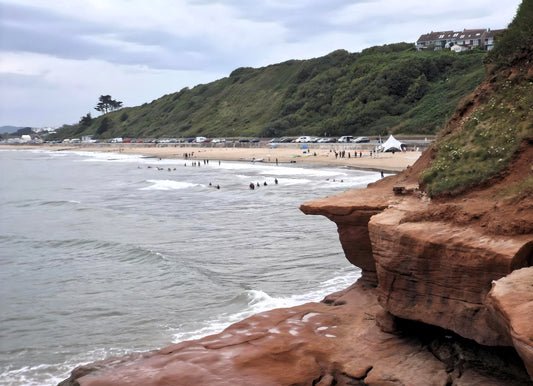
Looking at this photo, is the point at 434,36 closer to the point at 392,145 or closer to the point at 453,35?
the point at 453,35

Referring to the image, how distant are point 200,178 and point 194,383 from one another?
52.9m

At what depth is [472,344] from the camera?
336 inches

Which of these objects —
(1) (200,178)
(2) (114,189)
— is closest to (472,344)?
(2) (114,189)

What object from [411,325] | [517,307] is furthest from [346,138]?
[517,307]

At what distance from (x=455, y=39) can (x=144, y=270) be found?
427 ft

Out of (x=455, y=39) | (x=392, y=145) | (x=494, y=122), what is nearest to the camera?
(x=494, y=122)

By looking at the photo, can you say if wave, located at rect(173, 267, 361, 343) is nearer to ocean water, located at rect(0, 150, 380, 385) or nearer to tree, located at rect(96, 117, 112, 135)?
ocean water, located at rect(0, 150, 380, 385)

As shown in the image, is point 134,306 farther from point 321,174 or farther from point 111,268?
point 321,174

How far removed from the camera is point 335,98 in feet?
346

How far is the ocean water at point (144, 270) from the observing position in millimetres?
14445

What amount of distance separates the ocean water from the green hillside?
139ft

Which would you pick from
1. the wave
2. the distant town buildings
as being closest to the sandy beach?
the wave

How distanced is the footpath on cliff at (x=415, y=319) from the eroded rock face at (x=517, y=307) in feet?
0.07

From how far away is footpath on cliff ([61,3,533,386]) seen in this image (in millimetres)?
7773
